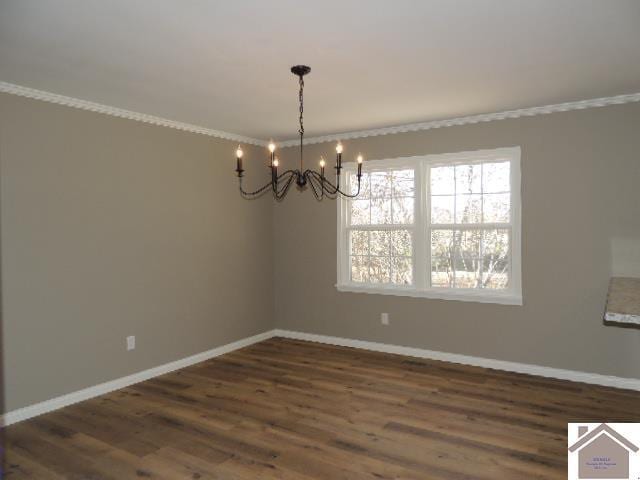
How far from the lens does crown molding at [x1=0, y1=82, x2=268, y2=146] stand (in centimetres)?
349

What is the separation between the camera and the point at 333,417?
3.52 meters

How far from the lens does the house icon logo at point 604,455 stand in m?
2.40

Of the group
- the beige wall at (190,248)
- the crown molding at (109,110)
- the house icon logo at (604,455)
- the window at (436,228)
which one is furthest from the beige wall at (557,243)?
the crown molding at (109,110)

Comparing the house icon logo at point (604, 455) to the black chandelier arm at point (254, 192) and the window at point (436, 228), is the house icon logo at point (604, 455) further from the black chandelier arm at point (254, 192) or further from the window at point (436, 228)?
the black chandelier arm at point (254, 192)

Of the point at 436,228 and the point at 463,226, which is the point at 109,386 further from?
the point at 463,226

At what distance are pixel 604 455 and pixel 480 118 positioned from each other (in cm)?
310

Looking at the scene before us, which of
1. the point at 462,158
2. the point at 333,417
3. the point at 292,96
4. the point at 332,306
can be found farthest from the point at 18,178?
the point at 462,158

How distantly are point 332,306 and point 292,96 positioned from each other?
2681 millimetres

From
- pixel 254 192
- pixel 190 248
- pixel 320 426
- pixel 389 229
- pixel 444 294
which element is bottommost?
pixel 320 426

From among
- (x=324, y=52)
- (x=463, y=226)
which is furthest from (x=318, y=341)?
(x=324, y=52)

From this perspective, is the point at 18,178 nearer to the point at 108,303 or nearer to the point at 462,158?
the point at 108,303

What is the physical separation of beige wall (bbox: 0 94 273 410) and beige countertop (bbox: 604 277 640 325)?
3694 millimetres

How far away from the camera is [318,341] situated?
226 inches

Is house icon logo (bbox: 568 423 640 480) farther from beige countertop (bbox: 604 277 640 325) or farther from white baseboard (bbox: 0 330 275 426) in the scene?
white baseboard (bbox: 0 330 275 426)
